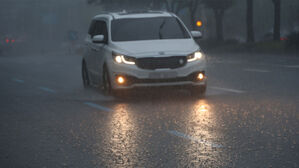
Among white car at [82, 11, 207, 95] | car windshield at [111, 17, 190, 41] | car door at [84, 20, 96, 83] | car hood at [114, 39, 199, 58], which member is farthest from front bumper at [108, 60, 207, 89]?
car door at [84, 20, 96, 83]

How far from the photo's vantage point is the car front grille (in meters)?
13.1

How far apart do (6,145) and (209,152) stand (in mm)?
2495

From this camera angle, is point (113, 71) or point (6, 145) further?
point (113, 71)

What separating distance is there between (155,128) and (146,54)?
3910mm

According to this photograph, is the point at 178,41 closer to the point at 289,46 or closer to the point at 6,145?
the point at 6,145

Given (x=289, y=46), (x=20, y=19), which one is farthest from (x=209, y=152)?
(x=20, y=19)

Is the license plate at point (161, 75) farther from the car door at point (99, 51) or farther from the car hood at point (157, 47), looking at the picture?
the car door at point (99, 51)

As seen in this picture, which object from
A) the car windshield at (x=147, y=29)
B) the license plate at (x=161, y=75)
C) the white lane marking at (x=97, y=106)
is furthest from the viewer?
the car windshield at (x=147, y=29)

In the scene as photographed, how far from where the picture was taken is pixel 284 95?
42.7ft

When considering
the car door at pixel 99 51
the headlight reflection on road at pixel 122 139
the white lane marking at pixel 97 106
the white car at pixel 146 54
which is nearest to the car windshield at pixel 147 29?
the white car at pixel 146 54

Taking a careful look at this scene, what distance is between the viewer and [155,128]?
9.43 metres

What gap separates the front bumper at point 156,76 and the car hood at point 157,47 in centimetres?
29

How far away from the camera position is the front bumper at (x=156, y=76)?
1305cm

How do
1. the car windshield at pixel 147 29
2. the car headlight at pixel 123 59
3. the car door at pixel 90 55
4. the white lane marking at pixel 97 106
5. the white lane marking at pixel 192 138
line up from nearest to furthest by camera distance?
1. the white lane marking at pixel 192 138
2. the white lane marking at pixel 97 106
3. the car headlight at pixel 123 59
4. the car windshield at pixel 147 29
5. the car door at pixel 90 55
